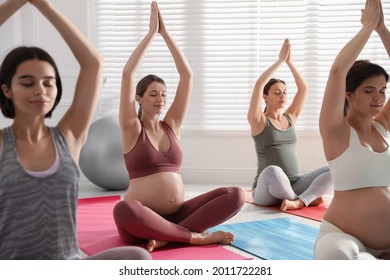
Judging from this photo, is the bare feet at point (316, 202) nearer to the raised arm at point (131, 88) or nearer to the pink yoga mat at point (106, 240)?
the pink yoga mat at point (106, 240)

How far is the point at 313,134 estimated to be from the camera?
4973mm

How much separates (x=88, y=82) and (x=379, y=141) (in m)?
1.22

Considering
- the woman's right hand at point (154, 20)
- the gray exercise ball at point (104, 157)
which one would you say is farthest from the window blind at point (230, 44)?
the woman's right hand at point (154, 20)

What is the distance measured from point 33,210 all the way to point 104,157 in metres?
2.85

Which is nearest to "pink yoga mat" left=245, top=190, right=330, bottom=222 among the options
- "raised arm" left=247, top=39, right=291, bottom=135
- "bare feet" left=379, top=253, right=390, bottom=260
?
"raised arm" left=247, top=39, right=291, bottom=135

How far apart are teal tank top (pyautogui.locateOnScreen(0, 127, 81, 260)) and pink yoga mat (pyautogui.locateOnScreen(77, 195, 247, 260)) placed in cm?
96

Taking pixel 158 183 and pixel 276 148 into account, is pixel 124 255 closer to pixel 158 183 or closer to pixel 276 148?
pixel 158 183

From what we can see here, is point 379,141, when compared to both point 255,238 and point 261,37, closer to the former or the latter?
point 255,238

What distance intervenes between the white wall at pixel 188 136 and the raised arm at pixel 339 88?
3.12 m

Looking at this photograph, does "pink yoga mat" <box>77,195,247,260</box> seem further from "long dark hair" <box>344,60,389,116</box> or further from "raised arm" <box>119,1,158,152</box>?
"long dark hair" <box>344,60,389,116</box>

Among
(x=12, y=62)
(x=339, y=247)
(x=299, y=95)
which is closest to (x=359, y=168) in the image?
(x=339, y=247)

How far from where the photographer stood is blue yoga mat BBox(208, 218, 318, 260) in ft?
8.21

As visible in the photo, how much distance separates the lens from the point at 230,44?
5.10 metres

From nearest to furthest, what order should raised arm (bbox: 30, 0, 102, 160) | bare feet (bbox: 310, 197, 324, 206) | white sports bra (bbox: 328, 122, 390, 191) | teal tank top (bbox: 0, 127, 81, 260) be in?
teal tank top (bbox: 0, 127, 81, 260), raised arm (bbox: 30, 0, 102, 160), white sports bra (bbox: 328, 122, 390, 191), bare feet (bbox: 310, 197, 324, 206)
